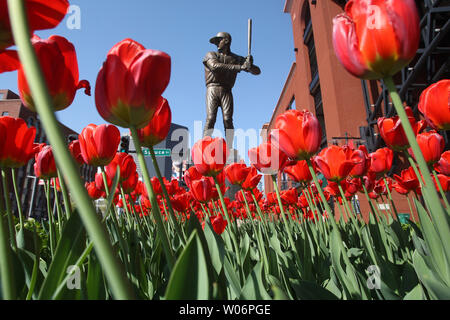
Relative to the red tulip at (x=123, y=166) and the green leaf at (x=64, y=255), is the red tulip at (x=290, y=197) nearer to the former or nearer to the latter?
the red tulip at (x=123, y=166)

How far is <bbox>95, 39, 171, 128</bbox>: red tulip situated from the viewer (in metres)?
0.47

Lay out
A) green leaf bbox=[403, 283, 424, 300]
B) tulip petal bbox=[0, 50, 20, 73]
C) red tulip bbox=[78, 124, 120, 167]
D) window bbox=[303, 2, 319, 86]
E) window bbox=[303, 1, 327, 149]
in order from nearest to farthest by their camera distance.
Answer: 1. tulip petal bbox=[0, 50, 20, 73]
2. green leaf bbox=[403, 283, 424, 300]
3. red tulip bbox=[78, 124, 120, 167]
4. window bbox=[303, 1, 327, 149]
5. window bbox=[303, 2, 319, 86]

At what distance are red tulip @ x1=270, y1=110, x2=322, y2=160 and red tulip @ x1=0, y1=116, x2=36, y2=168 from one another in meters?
0.81

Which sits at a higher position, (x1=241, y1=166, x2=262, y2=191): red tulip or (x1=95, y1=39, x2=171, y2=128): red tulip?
(x1=95, y1=39, x2=171, y2=128): red tulip

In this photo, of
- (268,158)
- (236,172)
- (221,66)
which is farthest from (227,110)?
(268,158)

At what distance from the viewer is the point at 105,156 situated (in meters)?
0.91

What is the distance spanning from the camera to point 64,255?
450 mm

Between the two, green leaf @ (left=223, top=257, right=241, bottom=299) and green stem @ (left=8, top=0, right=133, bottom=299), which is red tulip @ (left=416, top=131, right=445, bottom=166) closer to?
green leaf @ (left=223, top=257, right=241, bottom=299)

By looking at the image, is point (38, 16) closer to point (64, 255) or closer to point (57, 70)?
point (57, 70)

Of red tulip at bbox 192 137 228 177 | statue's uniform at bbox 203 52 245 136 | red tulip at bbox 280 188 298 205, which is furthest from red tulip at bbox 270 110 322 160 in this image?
statue's uniform at bbox 203 52 245 136

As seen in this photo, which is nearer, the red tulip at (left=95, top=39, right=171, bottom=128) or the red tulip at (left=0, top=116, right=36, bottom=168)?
the red tulip at (left=95, top=39, right=171, bottom=128)

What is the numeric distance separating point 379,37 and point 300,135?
0.43 m
